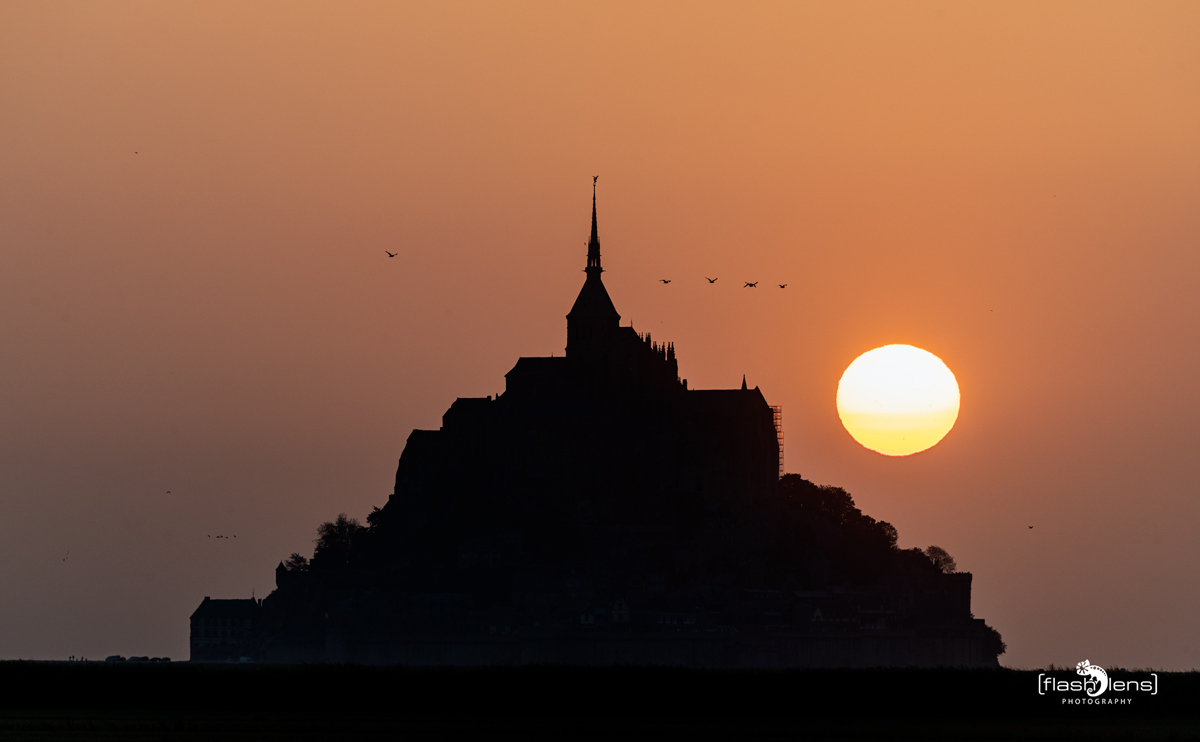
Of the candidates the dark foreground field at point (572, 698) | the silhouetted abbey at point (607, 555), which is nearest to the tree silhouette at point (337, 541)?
the silhouetted abbey at point (607, 555)

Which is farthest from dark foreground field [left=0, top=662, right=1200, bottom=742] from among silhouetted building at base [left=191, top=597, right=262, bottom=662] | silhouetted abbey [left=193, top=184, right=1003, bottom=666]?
silhouetted building at base [left=191, top=597, right=262, bottom=662]

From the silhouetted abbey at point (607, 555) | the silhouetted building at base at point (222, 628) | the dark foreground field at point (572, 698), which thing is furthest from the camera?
the silhouetted building at base at point (222, 628)

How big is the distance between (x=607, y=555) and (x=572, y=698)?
294 ft

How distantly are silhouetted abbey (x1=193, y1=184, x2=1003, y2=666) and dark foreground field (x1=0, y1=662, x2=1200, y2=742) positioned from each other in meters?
82.2

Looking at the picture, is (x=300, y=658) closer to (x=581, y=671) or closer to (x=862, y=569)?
(x=862, y=569)

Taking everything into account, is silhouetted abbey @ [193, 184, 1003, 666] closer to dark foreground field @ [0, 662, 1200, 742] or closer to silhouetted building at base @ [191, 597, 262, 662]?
silhouetted building at base @ [191, 597, 262, 662]

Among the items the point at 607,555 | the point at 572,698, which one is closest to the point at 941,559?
the point at 607,555

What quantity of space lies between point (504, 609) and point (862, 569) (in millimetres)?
29688

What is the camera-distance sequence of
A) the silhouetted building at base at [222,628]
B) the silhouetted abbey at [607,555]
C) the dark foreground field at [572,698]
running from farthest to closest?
the silhouetted building at base at [222,628] < the silhouetted abbey at [607,555] < the dark foreground field at [572,698]

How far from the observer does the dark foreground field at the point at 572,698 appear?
57.0 metres

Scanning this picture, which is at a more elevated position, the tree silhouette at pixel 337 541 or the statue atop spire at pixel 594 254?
the statue atop spire at pixel 594 254

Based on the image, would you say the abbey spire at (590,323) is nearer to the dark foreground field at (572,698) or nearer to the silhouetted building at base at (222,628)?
the silhouetted building at base at (222,628)

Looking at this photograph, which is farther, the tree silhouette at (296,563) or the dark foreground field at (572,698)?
the tree silhouette at (296,563)

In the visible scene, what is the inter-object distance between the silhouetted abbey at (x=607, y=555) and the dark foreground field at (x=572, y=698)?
82220 mm
